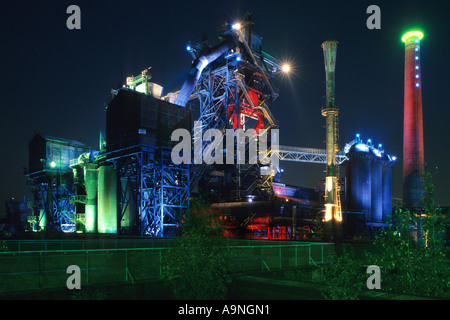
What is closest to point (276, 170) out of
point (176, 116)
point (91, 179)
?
point (176, 116)

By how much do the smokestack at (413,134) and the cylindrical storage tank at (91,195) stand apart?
143ft

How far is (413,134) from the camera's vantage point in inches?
1993

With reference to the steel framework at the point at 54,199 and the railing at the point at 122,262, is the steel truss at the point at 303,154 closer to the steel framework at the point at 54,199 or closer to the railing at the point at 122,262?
the steel framework at the point at 54,199

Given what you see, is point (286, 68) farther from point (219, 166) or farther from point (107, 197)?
point (107, 197)

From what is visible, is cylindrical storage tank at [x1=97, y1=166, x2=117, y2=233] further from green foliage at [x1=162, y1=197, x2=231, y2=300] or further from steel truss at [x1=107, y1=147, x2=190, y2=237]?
green foliage at [x1=162, y1=197, x2=231, y2=300]

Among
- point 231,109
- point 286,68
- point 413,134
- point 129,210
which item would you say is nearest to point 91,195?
point 129,210

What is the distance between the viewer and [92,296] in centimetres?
1217

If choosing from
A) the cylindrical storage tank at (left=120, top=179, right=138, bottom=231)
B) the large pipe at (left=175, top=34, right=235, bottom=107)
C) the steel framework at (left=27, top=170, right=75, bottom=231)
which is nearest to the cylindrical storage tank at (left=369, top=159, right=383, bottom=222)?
the large pipe at (left=175, top=34, right=235, bottom=107)

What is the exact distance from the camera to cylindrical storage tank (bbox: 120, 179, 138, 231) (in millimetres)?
49062

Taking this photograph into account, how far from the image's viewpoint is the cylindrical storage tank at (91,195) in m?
53.8

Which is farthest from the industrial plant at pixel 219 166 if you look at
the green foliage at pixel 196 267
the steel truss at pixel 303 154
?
the green foliage at pixel 196 267

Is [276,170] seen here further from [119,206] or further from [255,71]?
[119,206]

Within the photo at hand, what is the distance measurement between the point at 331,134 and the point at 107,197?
31.1 meters

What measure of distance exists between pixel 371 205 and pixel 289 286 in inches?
2144
